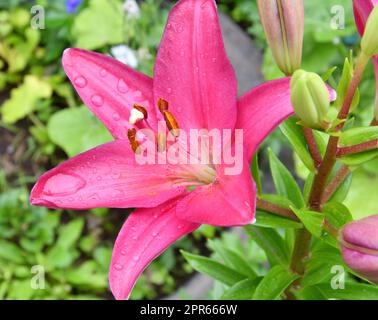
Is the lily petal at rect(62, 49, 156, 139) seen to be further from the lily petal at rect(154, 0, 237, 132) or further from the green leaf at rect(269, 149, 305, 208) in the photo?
the green leaf at rect(269, 149, 305, 208)

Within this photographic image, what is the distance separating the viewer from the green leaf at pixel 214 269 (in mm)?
1065

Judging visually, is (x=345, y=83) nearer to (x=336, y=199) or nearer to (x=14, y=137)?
(x=336, y=199)

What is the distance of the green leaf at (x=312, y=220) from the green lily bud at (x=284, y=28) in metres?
0.18

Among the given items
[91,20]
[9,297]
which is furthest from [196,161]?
[91,20]

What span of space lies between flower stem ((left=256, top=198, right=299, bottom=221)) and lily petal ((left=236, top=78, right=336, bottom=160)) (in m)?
0.14

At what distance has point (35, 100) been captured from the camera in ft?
6.61

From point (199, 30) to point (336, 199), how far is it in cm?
33

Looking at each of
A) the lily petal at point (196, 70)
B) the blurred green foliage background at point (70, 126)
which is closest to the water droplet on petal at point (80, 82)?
the lily petal at point (196, 70)

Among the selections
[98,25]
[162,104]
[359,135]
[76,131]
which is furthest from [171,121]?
[98,25]

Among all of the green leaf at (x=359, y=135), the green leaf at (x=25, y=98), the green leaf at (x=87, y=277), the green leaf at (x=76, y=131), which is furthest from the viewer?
the green leaf at (x=25, y=98)

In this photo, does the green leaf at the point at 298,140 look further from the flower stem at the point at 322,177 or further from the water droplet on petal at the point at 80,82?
the water droplet on petal at the point at 80,82

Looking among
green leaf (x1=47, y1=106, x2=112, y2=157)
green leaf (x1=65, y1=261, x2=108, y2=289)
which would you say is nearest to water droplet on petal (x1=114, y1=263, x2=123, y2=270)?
green leaf (x1=65, y1=261, x2=108, y2=289)

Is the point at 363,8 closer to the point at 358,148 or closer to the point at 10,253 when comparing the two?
the point at 358,148

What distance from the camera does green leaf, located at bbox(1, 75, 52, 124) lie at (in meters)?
1.96
